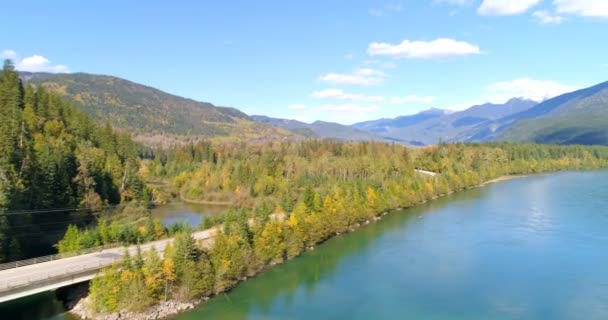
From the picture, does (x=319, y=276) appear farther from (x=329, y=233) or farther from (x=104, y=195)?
(x=104, y=195)

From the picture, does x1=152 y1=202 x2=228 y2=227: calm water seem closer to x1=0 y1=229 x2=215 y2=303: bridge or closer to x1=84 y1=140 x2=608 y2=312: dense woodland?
x1=84 y1=140 x2=608 y2=312: dense woodland

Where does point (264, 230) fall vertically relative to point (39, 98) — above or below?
below

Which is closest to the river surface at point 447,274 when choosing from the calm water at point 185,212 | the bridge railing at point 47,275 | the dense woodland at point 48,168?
the bridge railing at point 47,275

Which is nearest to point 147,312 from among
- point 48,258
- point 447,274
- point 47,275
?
point 47,275

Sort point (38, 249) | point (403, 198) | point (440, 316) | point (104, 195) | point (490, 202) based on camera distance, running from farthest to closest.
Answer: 1. point (490, 202)
2. point (403, 198)
3. point (104, 195)
4. point (38, 249)
5. point (440, 316)

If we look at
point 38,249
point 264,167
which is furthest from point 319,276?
point 264,167

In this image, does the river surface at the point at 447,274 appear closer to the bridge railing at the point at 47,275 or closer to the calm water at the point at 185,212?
the bridge railing at the point at 47,275
